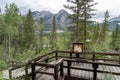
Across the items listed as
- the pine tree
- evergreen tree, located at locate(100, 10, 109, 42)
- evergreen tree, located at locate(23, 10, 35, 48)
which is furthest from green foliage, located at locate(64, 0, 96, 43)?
evergreen tree, located at locate(23, 10, 35, 48)

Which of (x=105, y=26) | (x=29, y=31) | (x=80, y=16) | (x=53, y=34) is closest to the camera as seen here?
(x=80, y=16)

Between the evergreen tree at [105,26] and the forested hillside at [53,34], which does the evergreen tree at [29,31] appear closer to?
the forested hillside at [53,34]

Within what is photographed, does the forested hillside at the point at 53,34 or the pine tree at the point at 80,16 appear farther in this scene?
the forested hillside at the point at 53,34

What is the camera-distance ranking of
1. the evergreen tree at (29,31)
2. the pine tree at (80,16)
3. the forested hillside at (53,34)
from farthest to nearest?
the evergreen tree at (29,31)
the forested hillside at (53,34)
the pine tree at (80,16)

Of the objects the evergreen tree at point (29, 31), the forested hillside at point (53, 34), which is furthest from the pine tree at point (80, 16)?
the evergreen tree at point (29, 31)

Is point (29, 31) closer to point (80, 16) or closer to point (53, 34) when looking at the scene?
point (53, 34)

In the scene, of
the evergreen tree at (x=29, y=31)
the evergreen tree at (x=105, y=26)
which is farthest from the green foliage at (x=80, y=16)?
the evergreen tree at (x=29, y=31)

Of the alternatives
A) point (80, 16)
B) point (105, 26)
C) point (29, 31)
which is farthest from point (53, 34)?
point (80, 16)

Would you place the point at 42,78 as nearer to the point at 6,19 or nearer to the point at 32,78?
the point at 32,78

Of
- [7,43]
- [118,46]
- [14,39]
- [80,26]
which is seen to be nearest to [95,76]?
[80,26]

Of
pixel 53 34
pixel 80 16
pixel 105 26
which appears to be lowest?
pixel 53 34

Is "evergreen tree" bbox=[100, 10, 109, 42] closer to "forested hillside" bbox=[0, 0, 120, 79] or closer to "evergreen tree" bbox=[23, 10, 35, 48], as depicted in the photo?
"forested hillside" bbox=[0, 0, 120, 79]

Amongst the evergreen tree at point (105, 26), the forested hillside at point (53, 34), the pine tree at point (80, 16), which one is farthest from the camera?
the evergreen tree at point (105, 26)

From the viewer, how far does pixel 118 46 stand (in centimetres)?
3022
